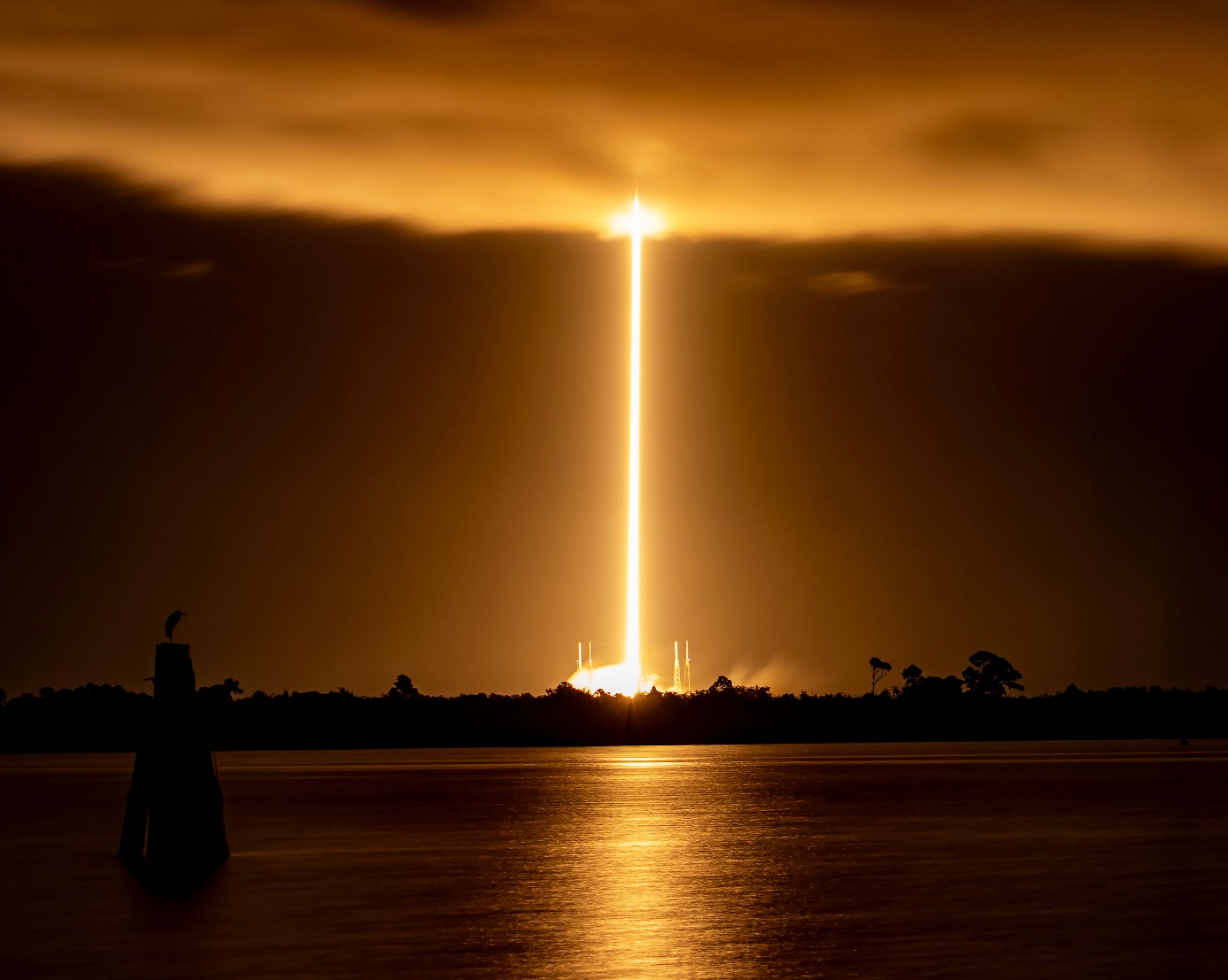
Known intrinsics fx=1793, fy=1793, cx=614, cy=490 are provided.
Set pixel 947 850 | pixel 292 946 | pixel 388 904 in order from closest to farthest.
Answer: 1. pixel 292 946
2. pixel 388 904
3. pixel 947 850

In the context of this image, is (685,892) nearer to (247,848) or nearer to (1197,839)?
(247,848)

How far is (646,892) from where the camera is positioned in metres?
37.8

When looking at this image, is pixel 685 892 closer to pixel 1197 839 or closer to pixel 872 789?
pixel 1197 839

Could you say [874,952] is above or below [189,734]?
below

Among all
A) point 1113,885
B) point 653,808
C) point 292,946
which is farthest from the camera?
point 653,808

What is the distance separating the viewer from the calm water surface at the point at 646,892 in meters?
26.8

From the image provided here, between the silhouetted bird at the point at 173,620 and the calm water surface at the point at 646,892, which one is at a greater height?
the silhouetted bird at the point at 173,620

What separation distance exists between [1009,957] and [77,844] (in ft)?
104

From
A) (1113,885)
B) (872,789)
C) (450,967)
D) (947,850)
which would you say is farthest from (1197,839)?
(872,789)

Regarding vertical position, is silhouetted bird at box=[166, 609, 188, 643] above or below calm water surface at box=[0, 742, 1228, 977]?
above

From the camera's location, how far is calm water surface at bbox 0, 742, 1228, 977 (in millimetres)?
26828

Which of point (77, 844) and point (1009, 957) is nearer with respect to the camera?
point (1009, 957)

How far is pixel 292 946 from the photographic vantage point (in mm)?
28141

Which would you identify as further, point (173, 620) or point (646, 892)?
point (646, 892)
